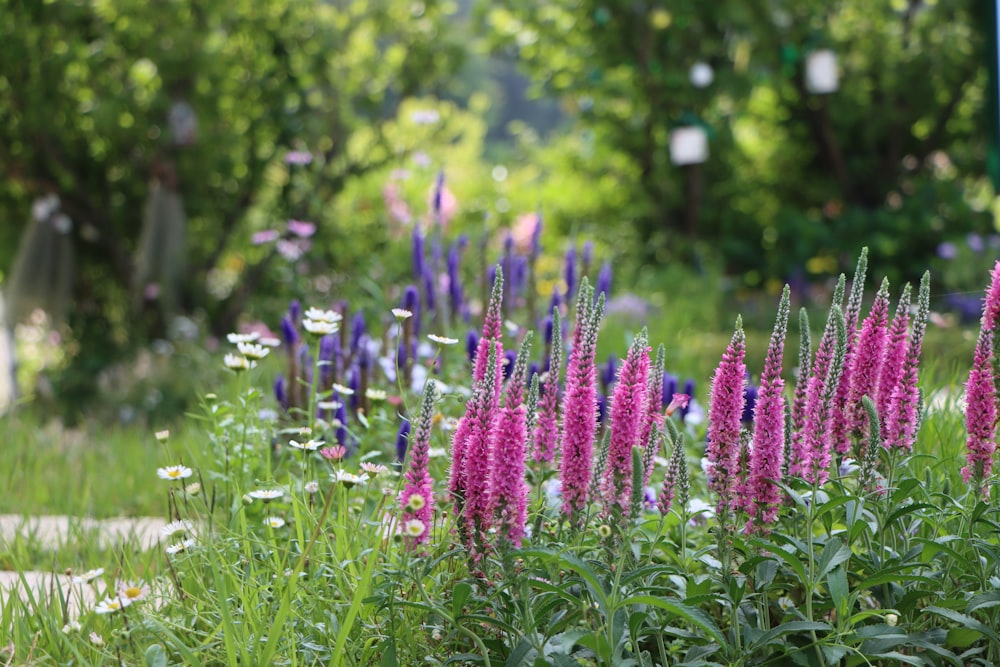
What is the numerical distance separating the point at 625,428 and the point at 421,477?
37 centimetres

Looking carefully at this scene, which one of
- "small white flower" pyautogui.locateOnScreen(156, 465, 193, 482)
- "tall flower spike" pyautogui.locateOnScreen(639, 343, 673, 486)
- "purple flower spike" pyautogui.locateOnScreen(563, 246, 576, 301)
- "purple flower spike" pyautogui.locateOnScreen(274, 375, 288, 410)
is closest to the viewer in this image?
"tall flower spike" pyautogui.locateOnScreen(639, 343, 673, 486)

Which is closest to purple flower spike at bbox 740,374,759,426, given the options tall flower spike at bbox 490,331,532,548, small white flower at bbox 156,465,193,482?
tall flower spike at bbox 490,331,532,548

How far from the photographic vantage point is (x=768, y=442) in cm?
177

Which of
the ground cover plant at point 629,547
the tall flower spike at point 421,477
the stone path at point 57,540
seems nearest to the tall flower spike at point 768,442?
the ground cover plant at point 629,547

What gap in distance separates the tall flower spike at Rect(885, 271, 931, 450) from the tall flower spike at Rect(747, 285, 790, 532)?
0.20 metres

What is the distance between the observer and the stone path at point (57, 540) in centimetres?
215

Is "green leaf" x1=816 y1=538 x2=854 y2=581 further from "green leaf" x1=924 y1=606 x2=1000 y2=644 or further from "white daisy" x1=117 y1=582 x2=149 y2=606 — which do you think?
"white daisy" x1=117 y1=582 x2=149 y2=606

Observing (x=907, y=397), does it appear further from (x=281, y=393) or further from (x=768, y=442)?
(x=281, y=393)

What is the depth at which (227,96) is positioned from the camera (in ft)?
23.4

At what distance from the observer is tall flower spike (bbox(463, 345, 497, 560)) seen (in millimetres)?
1657

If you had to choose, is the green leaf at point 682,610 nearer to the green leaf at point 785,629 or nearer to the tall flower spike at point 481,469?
the green leaf at point 785,629

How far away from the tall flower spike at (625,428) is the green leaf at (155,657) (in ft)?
2.40

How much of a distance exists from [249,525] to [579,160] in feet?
22.0

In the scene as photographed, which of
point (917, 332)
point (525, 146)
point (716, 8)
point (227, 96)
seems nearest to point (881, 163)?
point (716, 8)
